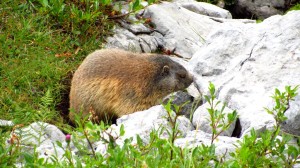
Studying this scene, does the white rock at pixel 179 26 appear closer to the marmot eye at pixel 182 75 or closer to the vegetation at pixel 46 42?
the vegetation at pixel 46 42

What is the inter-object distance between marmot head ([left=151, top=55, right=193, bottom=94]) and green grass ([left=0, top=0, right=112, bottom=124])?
1.50 m

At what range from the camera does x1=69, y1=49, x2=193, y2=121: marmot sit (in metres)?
7.75

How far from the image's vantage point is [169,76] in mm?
8148

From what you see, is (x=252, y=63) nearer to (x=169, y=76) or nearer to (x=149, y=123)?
Result: (x=169, y=76)

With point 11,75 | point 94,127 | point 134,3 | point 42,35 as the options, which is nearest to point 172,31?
point 134,3

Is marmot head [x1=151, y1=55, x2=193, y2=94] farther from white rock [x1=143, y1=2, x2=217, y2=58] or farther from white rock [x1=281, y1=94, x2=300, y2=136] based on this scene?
white rock [x1=281, y1=94, x2=300, y2=136]

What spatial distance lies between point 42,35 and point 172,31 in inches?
94.7

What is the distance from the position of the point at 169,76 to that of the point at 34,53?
2.19 metres

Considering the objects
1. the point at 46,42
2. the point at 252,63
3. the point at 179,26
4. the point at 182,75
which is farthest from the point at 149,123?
the point at 179,26

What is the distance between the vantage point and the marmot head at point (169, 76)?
8016 millimetres

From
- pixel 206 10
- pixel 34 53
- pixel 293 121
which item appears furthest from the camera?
pixel 206 10

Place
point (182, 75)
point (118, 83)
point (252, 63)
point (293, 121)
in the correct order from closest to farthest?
point (293, 121) → point (252, 63) → point (118, 83) → point (182, 75)

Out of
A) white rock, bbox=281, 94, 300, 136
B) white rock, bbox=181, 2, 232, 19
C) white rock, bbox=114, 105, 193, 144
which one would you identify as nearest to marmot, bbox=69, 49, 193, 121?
white rock, bbox=114, 105, 193, 144

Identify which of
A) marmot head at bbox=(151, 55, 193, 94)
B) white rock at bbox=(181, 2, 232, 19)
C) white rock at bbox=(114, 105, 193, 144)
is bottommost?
white rock at bbox=(181, 2, 232, 19)
